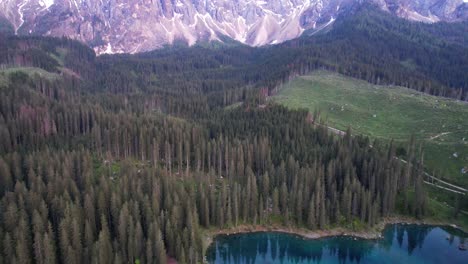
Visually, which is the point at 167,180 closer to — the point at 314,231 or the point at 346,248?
the point at 314,231

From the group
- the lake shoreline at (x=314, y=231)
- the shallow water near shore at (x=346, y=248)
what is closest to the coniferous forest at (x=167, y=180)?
the lake shoreline at (x=314, y=231)

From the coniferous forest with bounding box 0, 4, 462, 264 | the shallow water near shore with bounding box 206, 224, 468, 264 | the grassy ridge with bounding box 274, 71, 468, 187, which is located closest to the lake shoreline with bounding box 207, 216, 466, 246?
the shallow water near shore with bounding box 206, 224, 468, 264

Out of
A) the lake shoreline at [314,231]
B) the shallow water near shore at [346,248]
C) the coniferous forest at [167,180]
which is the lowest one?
the shallow water near shore at [346,248]

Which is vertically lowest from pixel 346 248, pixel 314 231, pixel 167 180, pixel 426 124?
pixel 346 248

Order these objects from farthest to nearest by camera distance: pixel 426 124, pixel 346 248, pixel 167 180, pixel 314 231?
pixel 426 124
pixel 167 180
pixel 314 231
pixel 346 248

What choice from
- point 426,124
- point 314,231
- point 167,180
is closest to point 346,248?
point 314,231

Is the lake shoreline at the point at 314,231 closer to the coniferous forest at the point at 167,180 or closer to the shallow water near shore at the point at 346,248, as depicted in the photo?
the shallow water near shore at the point at 346,248

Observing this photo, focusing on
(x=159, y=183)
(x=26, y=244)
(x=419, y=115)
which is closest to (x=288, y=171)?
(x=159, y=183)

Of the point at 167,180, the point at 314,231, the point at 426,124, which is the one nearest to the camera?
the point at 314,231

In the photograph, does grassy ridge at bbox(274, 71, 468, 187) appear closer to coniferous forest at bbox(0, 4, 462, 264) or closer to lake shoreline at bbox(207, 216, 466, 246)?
coniferous forest at bbox(0, 4, 462, 264)
